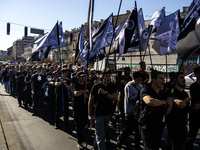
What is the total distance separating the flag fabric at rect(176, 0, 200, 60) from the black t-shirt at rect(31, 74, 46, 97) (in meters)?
5.02

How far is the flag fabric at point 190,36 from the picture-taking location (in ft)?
11.4

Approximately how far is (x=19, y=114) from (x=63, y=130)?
9.04 feet

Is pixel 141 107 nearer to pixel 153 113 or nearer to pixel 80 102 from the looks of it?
pixel 153 113

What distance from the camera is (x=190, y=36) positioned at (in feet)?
11.8

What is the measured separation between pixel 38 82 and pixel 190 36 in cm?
533

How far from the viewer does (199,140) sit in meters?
4.85

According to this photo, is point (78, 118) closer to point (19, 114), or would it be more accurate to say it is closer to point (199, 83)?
point (199, 83)

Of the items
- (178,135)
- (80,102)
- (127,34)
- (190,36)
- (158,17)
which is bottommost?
(178,135)

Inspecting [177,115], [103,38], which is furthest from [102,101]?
[103,38]

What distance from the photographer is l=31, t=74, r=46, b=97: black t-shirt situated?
705 cm

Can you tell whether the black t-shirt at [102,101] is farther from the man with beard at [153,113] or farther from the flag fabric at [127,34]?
the flag fabric at [127,34]

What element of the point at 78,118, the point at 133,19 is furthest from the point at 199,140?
the point at 133,19

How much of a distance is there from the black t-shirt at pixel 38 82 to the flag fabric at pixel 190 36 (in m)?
5.02

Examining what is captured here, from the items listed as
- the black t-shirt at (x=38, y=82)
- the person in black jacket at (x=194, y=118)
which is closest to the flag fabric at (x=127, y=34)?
the person in black jacket at (x=194, y=118)
